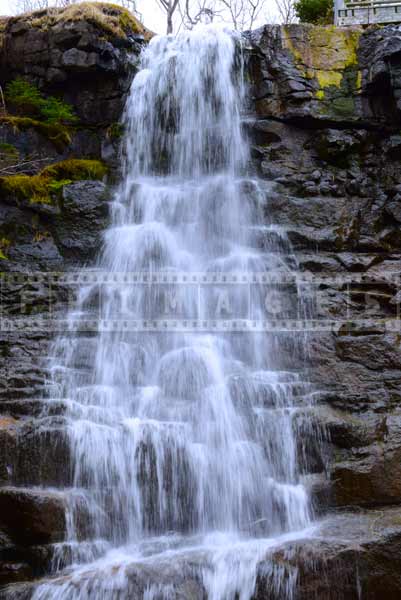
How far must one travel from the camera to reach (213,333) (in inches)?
310

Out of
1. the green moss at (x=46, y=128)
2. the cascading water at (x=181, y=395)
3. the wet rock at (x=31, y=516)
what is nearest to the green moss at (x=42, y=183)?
the cascading water at (x=181, y=395)

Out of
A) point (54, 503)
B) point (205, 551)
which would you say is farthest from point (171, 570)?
point (54, 503)

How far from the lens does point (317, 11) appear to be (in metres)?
16.2

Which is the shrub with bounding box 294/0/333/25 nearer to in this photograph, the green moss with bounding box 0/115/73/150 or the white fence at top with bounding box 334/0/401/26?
the white fence at top with bounding box 334/0/401/26

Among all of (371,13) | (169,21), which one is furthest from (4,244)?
(169,21)

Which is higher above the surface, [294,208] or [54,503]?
[294,208]

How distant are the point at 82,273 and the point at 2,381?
254 centimetres

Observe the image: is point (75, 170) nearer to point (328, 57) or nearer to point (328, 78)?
point (328, 78)

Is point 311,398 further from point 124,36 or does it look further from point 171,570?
point 124,36

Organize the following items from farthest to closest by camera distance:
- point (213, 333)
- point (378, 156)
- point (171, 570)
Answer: point (378, 156)
point (213, 333)
point (171, 570)

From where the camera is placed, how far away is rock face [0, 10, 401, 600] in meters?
5.18

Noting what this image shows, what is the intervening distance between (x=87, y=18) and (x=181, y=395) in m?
8.01

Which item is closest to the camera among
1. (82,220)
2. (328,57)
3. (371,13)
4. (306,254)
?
(306,254)

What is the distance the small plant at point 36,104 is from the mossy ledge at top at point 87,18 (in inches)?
45.4
